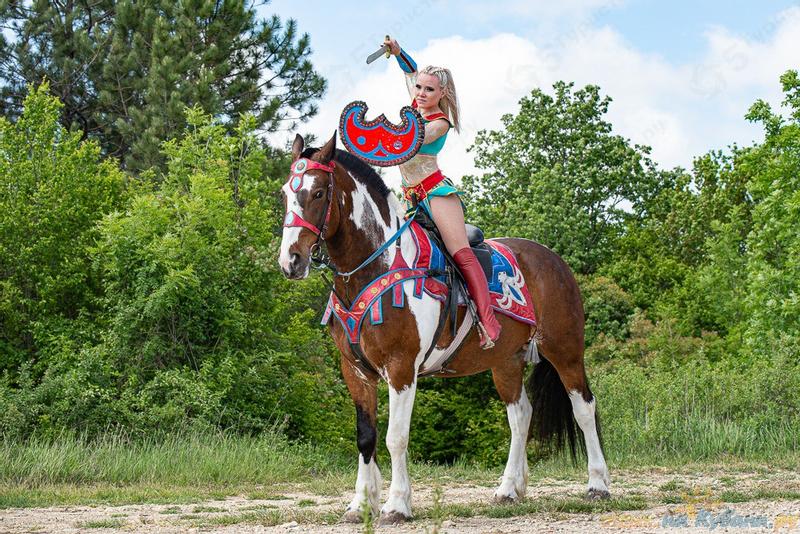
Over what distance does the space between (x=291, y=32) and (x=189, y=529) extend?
24742 millimetres

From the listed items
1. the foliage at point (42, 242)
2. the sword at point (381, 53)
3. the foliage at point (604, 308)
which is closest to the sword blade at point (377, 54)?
the sword at point (381, 53)

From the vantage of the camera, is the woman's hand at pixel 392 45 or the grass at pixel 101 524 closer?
the grass at pixel 101 524

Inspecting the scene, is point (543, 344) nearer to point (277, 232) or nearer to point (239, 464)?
point (239, 464)

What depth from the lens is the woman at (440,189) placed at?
6871 mm

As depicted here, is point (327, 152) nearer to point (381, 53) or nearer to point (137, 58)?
point (381, 53)

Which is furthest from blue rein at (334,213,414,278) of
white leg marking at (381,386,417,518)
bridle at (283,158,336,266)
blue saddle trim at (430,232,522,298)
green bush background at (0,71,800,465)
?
green bush background at (0,71,800,465)

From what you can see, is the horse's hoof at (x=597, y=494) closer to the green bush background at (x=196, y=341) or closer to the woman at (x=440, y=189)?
the woman at (x=440, y=189)

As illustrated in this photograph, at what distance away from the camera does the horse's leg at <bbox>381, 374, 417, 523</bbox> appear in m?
6.32

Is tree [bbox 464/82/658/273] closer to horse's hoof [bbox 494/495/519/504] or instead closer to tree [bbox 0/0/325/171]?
tree [bbox 0/0/325/171]

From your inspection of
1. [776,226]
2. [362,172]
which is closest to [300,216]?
[362,172]

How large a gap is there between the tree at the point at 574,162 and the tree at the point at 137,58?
10064 millimetres

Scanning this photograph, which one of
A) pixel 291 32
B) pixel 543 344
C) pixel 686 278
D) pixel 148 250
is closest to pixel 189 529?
pixel 543 344

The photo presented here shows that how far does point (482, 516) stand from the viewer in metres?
6.66

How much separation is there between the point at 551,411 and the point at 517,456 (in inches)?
34.1
